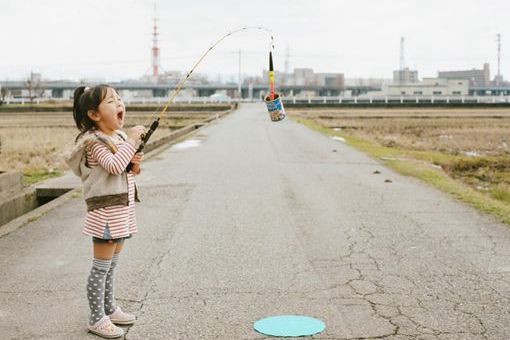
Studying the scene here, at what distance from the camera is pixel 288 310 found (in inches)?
187

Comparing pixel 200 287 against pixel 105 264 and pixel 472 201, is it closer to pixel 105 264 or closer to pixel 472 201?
pixel 105 264

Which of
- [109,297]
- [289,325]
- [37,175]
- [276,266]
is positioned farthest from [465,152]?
[109,297]

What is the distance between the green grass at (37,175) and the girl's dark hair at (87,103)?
916cm

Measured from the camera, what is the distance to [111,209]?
4137 mm

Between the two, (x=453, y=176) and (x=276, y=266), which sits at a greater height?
(x=276, y=266)

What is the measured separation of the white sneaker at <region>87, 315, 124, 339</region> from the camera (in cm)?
419

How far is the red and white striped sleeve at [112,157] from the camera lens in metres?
4.03

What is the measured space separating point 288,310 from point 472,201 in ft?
19.6

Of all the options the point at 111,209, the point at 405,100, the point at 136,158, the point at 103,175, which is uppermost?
the point at 405,100

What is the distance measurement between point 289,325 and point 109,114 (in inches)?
70.2

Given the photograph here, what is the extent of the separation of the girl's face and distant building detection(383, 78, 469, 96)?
137 metres

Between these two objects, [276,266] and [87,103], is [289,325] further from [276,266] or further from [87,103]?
[87,103]

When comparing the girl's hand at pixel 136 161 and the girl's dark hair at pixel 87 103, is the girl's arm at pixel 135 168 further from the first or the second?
the girl's dark hair at pixel 87 103

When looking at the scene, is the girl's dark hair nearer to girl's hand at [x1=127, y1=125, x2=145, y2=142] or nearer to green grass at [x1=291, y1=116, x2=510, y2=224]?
girl's hand at [x1=127, y1=125, x2=145, y2=142]
